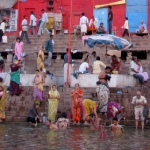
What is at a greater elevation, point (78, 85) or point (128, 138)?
point (78, 85)

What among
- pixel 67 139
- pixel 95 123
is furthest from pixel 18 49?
pixel 67 139

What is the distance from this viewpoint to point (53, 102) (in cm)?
2216

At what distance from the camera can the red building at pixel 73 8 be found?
36156mm

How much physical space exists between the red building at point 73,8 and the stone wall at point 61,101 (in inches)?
506

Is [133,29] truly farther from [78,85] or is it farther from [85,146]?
[85,146]

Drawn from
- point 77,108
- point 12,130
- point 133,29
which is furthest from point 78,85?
point 133,29

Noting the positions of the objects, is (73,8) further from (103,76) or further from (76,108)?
(76,108)

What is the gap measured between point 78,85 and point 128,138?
5.03m

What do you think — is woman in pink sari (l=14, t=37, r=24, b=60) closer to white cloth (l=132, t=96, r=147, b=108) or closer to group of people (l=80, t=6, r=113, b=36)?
group of people (l=80, t=6, r=113, b=36)

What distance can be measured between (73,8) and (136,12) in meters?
3.47

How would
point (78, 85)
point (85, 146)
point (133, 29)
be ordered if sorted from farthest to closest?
1. point (133, 29)
2. point (78, 85)
3. point (85, 146)

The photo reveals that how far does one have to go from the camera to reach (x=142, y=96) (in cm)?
2116

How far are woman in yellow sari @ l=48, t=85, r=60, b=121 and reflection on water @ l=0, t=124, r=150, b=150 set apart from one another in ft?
5.82

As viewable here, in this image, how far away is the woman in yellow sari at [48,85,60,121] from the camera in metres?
22.1
